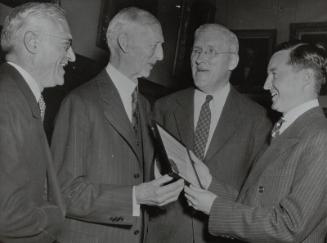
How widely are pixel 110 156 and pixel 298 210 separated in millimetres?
1108

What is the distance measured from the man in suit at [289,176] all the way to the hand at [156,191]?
0.44 feet

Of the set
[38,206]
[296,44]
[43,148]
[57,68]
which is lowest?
[38,206]

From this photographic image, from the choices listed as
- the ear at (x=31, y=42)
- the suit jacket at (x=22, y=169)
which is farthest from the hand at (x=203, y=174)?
the ear at (x=31, y=42)

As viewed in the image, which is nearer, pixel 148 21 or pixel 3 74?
pixel 3 74

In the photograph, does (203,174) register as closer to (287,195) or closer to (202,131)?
(202,131)

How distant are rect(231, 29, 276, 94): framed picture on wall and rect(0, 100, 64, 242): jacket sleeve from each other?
4.69 metres

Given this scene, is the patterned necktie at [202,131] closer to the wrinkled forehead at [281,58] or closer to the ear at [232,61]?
the ear at [232,61]

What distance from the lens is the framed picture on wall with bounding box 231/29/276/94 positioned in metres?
6.04

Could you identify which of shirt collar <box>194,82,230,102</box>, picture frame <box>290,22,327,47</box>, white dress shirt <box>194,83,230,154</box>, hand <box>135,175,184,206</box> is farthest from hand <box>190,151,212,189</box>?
picture frame <box>290,22,327,47</box>

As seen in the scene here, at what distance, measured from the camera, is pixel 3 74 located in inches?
74.2

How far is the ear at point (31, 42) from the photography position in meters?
2.04

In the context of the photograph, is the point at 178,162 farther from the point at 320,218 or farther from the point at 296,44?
the point at 296,44

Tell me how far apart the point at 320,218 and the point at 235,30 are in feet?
14.6

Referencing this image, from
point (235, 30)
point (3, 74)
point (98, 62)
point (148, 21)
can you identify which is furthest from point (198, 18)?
point (3, 74)
